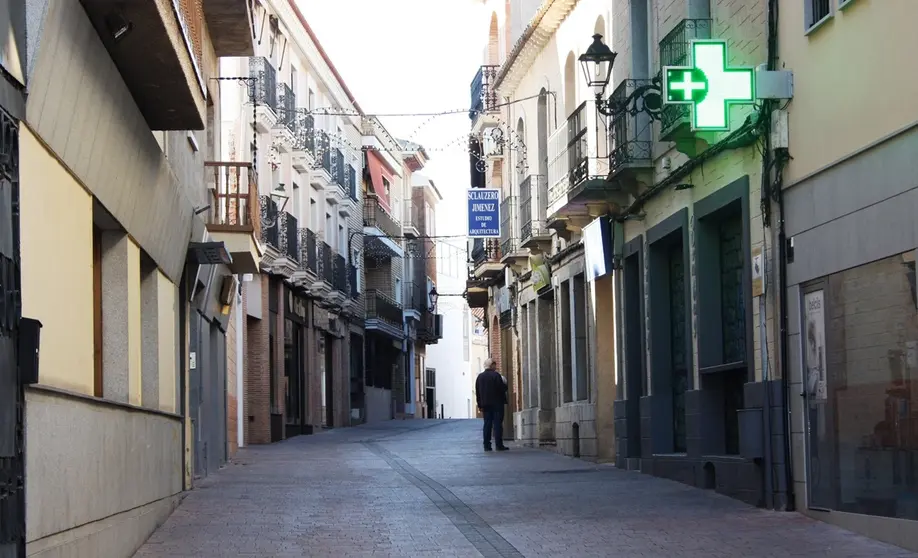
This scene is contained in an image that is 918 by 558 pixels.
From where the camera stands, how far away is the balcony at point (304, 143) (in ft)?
122

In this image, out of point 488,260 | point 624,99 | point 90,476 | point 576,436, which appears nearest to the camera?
point 90,476

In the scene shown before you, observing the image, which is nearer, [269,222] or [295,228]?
[269,222]

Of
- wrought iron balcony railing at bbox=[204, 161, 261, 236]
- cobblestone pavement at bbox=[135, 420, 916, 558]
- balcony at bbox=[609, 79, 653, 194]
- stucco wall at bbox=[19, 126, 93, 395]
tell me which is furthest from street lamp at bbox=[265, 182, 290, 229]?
stucco wall at bbox=[19, 126, 93, 395]

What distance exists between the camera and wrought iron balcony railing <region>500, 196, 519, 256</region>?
30.0 meters

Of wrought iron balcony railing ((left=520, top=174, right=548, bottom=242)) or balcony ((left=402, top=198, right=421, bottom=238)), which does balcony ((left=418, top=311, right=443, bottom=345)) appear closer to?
balcony ((left=402, top=198, right=421, bottom=238))

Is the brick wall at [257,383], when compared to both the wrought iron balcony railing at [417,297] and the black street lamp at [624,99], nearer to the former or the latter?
the black street lamp at [624,99]

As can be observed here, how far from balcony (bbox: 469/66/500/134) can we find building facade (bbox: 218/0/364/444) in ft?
10.5

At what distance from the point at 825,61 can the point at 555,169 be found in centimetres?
1200

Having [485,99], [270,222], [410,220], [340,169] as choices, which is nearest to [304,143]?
[485,99]

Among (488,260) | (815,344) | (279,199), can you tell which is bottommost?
(815,344)

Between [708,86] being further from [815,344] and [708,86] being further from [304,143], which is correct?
[304,143]

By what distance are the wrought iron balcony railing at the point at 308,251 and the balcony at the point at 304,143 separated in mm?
1738

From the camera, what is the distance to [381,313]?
2159 inches

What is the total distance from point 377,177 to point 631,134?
37.1m
